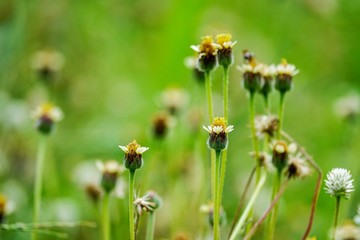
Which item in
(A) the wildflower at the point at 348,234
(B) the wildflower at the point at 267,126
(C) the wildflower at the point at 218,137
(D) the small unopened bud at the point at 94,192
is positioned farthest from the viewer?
(D) the small unopened bud at the point at 94,192

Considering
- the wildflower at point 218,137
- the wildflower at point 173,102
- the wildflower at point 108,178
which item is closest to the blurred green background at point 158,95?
the wildflower at point 173,102

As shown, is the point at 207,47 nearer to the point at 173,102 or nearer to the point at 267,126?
the point at 267,126

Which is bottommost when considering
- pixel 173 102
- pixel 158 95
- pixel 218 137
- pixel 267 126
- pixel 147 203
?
pixel 147 203

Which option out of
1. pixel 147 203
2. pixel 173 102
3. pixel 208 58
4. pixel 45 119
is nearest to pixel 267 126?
pixel 208 58

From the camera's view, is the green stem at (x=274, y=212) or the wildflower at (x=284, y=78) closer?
the green stem at (x=274, y=212)

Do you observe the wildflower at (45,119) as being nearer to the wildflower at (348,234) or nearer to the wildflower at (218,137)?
the wildflower at (218,137)

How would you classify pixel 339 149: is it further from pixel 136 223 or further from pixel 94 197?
pixel 136 223

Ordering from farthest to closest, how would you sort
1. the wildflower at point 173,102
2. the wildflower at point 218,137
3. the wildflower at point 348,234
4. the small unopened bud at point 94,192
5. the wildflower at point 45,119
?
the wildflower at point 173,102
the small unopened bud at point 94,192
the wildflower at point 45,119
the wildflower at point 348,234
the wildflower at point 218,137
